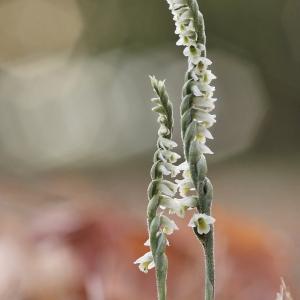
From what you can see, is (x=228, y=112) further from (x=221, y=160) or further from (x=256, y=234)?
(x=256, y=234)

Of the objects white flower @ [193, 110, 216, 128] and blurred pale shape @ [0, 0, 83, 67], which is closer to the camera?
white flower @ [193, 110, 216, 128]

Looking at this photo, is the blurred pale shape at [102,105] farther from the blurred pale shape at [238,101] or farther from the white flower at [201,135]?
the white flower at [201,135]

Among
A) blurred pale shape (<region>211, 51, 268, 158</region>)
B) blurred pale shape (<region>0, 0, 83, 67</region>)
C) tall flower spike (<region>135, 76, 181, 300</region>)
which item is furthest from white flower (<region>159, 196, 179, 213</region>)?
blurred pale shape (<region>0, 0, 83, 67</region>)

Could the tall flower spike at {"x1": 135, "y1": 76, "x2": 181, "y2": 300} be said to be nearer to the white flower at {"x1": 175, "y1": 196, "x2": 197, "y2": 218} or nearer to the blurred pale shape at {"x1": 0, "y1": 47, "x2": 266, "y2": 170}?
the white flower at {"x1": 175, "y1": 196, "x2": 197, "y2": 218}

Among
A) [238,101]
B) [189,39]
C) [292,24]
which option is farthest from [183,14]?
[238,101]

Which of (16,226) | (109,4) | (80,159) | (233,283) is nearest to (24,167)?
(80,159)

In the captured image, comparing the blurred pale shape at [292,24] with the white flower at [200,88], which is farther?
the blurred pale shape at [292,24]

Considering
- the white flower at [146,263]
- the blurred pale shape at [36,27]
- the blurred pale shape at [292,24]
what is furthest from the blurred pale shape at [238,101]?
the white flower at [146,263]
